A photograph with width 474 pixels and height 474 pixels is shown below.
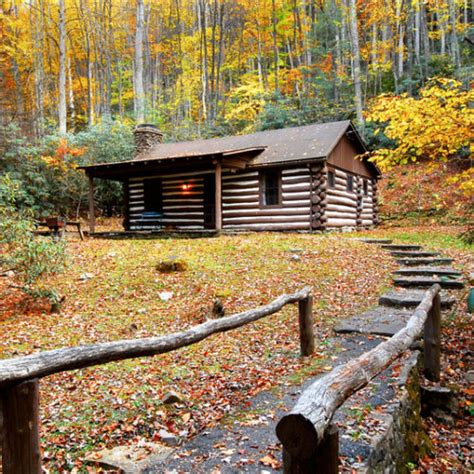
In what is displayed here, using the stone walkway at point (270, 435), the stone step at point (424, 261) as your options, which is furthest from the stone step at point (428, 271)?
the stone walkway at point (270, 435)

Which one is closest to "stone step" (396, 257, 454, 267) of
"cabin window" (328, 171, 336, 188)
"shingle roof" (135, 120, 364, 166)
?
"shingle roof" (135, 120, 364, 166)

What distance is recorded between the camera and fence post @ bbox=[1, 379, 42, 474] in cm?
194

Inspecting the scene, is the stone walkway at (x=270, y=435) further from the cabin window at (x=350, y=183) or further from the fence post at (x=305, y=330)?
the cabin window at (x=350, y=183)

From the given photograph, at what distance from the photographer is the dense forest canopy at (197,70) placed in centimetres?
2398

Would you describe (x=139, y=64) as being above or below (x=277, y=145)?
above

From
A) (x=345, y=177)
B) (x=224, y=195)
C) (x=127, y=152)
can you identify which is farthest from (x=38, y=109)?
(x=345, y=177)

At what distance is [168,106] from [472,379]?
33346 mm

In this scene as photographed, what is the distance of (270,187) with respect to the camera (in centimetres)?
1770

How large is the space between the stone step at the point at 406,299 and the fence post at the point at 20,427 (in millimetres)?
6959

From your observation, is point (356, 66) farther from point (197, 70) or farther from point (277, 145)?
point (197, 70)

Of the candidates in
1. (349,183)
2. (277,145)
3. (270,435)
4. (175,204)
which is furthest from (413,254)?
(175,204)

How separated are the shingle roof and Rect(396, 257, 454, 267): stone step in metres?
6.27

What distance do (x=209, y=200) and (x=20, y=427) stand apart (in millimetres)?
17026

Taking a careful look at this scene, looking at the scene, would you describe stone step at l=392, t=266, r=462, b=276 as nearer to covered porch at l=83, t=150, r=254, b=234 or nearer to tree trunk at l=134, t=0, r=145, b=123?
covered porch at l=83, t=150, r=254, b=234
